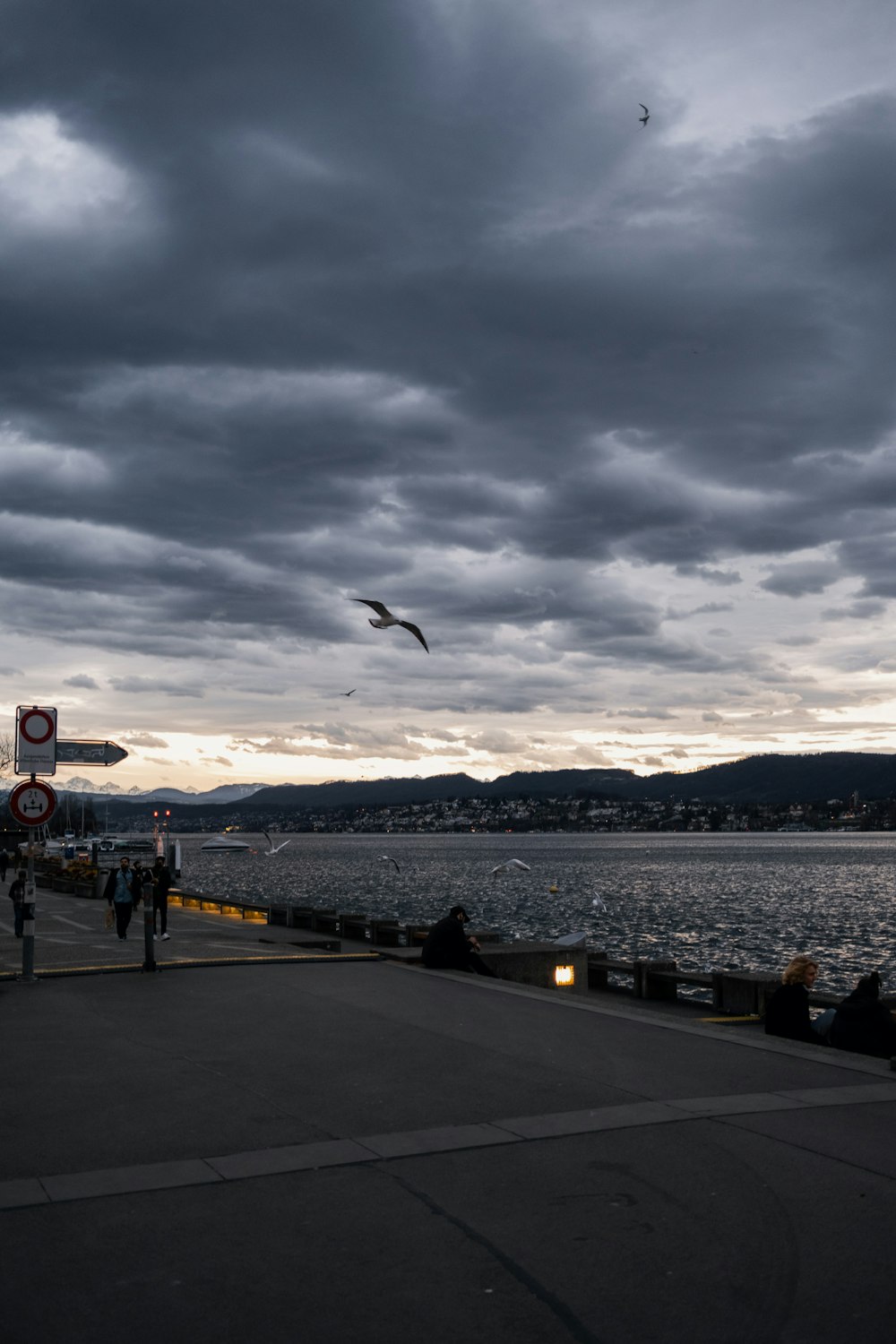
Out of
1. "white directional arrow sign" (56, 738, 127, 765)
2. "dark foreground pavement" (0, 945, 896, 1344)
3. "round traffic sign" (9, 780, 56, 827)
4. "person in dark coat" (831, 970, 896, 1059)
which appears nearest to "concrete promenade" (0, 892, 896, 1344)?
"dark foreground pavement" (0, 945, 896, 1344)

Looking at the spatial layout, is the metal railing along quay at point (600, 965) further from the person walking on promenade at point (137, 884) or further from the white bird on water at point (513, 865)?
the white bird on water at point (513, 865)

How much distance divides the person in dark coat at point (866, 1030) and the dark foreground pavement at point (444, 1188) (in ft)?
2.84

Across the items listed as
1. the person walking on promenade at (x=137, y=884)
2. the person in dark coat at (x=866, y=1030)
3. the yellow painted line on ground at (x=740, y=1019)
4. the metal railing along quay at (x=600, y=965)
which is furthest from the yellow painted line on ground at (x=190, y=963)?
the person in dark coat at (x=866, y=1030)

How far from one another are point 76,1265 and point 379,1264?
1.38 meters

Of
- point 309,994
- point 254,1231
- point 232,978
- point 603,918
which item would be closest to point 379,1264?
point 254,1231

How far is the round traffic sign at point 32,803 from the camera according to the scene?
15.6 meters

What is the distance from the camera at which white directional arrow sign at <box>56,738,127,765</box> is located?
56.9 m

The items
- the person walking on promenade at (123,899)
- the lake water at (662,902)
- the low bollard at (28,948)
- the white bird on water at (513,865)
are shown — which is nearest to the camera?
the low bollard at (28,948)

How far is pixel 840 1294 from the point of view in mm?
5121

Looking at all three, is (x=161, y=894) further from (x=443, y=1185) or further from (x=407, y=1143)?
(x=443, y=1185)

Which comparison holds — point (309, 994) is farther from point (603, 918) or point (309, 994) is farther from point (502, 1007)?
point (603, 918)

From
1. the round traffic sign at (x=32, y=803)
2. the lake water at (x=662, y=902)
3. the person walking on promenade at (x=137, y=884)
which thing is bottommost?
the lake water at (x=662, y=902)

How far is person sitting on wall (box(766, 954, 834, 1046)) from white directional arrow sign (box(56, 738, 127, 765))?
158ft

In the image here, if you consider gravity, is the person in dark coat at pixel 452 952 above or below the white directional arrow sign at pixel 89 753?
below
